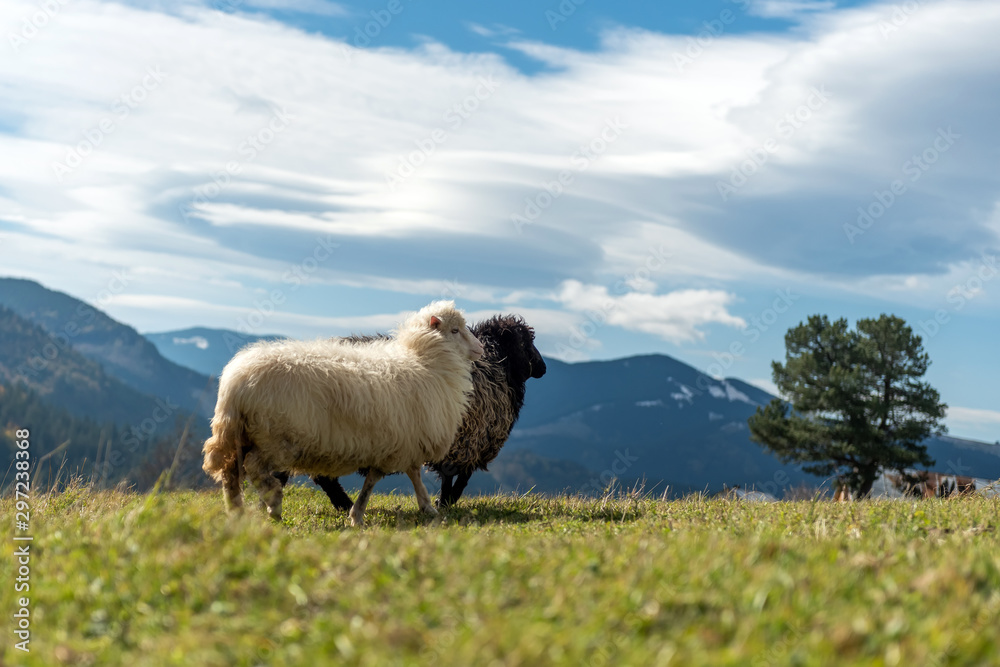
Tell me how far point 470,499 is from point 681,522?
5.11m

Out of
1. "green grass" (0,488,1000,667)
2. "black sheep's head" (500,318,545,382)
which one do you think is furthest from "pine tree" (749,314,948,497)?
"green grass" (0,488,1000,667)

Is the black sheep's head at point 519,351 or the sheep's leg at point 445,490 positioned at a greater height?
the black sheep's head at point 519,351

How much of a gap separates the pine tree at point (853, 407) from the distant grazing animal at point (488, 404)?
133 ft

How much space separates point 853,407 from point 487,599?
54555mm

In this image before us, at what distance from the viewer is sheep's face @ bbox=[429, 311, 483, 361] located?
39.3 feet

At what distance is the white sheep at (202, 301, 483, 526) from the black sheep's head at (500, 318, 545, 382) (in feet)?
7.76

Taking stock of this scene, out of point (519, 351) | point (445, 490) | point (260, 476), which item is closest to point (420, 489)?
point (445, 490)

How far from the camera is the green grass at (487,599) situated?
3492 mm

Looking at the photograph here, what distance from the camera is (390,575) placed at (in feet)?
14.8

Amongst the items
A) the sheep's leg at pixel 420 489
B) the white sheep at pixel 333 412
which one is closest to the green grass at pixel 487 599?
the white sheep at pixel 333 412

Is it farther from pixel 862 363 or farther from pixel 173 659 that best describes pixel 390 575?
pixel 862 363

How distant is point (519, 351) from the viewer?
13953 millimetres

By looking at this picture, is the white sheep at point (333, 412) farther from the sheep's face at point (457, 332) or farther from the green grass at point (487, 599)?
the green grass at point (487, 599)

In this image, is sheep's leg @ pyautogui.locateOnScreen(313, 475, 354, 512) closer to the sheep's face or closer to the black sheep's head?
the sheep's face
